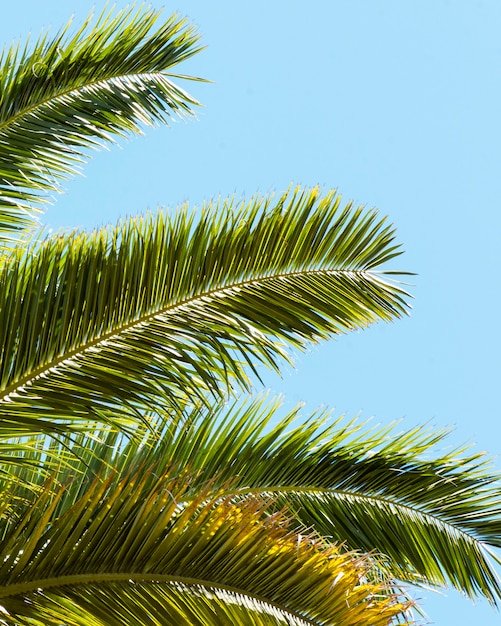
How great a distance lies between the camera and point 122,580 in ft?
7.59

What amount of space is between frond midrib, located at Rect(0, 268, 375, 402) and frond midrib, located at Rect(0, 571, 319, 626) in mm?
745

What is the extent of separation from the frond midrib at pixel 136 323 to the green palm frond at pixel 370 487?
85 cm

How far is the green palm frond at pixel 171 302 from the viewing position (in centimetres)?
286

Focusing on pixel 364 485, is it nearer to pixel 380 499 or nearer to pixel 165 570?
pixel 380 499

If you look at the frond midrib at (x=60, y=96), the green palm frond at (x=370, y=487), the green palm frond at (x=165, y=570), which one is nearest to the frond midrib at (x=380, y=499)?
the green palm frond at (x=370, y=487)

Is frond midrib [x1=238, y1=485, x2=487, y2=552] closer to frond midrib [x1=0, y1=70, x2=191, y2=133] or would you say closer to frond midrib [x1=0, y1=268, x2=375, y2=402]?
frond midrib [x1=0, y1=268, x2=375, y2=402]

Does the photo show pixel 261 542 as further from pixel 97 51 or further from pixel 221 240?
pixel 97 51

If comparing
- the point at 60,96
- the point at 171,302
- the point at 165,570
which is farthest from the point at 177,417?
the point at 60,96

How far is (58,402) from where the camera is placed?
2814mm

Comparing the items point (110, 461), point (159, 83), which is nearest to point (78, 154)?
point (159, 83)

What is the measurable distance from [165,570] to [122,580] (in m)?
0.13

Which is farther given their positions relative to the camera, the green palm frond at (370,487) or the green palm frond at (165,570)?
the green palm frond at (370,487)

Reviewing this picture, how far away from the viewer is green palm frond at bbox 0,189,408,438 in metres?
2.86

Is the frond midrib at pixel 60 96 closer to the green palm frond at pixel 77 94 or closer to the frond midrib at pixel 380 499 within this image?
the green palm frond at pixel 77 94
